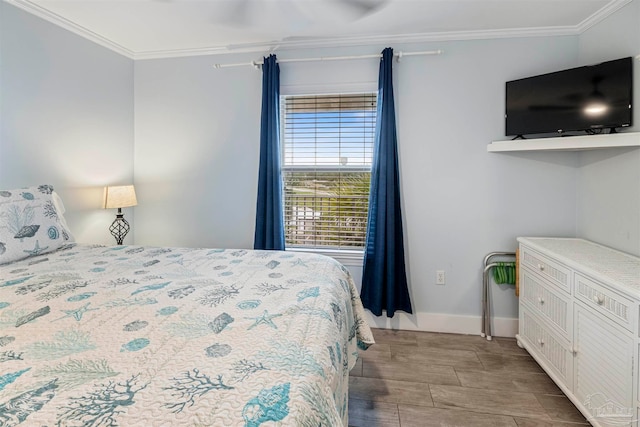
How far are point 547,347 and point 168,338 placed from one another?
7.51 ft

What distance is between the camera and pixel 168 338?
39.6 inches

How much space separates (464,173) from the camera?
278 centimetres

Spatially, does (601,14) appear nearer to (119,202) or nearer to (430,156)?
(430,156)

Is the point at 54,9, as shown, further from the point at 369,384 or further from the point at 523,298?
the point at 523,298

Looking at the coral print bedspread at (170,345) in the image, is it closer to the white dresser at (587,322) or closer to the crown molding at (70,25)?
the white dresser at (587,322)

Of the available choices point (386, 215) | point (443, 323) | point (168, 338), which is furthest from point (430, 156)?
point (168, 338)

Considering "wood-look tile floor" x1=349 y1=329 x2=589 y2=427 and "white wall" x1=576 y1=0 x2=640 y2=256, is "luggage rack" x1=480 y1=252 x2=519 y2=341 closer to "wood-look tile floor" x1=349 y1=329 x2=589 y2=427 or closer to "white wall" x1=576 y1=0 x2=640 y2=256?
"wood-look tile floor" x1=349 y1=329 x2=589 y2=427

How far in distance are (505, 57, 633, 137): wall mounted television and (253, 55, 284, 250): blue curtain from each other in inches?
75.4

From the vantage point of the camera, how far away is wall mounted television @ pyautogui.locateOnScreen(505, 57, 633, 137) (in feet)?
6.85

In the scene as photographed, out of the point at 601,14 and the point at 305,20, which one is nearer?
the point at 601,14

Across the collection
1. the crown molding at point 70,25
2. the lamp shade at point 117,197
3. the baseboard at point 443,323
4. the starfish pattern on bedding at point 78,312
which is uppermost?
the crown molding at point 70,25

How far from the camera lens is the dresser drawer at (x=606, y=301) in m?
1.45

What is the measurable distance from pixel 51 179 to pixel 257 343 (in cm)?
250

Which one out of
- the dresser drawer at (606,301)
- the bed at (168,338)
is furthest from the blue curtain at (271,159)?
the dresser drawer at (606,301)
